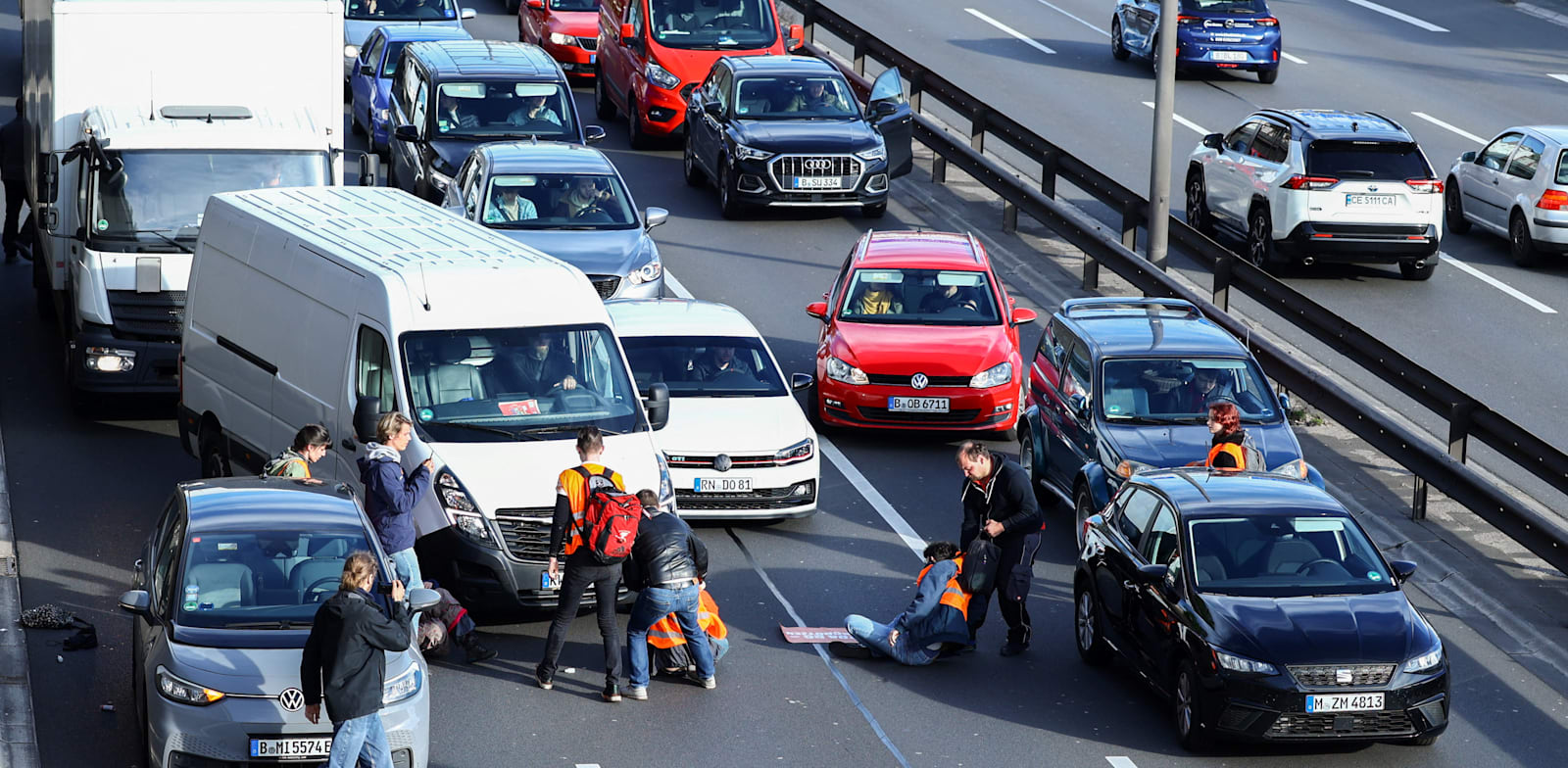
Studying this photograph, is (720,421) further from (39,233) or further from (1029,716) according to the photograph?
(39,233)

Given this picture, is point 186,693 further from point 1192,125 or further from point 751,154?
point 1192,125

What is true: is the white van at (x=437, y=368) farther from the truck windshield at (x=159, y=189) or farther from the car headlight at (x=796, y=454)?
the truck windshield at (x=159, y=189)

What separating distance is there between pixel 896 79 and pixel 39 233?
11.0m

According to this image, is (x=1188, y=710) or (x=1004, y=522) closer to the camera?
(x=1188, y=710)

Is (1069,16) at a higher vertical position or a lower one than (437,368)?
higher

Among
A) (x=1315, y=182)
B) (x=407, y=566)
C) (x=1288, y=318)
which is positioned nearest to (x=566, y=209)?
(x=1288, y=318)

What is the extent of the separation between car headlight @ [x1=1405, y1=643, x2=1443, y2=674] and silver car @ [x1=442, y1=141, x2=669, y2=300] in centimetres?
1014

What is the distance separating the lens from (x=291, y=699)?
10.4 metres

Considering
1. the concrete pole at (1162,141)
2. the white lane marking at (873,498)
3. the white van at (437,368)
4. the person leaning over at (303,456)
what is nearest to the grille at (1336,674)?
the white lane marking at (873,498)

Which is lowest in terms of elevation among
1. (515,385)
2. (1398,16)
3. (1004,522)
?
(1004,522)

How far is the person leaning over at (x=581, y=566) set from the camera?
A: 40.3 feet

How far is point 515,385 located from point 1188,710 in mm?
5065

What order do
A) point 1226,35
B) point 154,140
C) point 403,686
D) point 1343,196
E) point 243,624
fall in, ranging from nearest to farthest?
1. point 403,686
2. point 243,624
3. point 154,140
4. point 1343,196
5. point 1226,35

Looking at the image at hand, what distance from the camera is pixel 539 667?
1266 centimetres
